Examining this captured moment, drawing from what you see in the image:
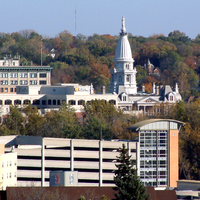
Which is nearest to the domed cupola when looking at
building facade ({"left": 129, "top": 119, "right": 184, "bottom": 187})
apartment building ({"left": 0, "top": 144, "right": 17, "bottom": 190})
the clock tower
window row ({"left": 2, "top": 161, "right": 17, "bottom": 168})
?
the clock tower

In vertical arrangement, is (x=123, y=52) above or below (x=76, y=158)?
above

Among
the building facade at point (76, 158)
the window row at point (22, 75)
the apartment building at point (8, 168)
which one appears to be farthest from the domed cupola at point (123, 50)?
the apartment building at point (8, 168)

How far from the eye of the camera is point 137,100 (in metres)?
175

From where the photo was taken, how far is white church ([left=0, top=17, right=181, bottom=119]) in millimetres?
159000

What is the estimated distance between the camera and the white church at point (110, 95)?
522 ft

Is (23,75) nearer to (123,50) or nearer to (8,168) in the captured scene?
(123,50)

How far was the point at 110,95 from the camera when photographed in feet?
545

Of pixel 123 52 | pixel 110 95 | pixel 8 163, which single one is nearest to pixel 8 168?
pixel 8 163

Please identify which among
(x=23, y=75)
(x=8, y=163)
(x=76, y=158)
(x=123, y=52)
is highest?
(x=123, y=52)

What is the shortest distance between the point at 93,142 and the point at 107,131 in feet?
85.9

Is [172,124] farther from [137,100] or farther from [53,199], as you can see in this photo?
[137,100]

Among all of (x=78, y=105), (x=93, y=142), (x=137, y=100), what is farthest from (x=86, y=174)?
(x=137, y=100)

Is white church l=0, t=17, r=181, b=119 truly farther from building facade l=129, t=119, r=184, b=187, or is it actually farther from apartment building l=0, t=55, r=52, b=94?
building facade l=129, t=119, r=184, b=187

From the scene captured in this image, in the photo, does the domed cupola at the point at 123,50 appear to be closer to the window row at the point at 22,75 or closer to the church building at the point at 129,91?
the church building at the point at 129,91
